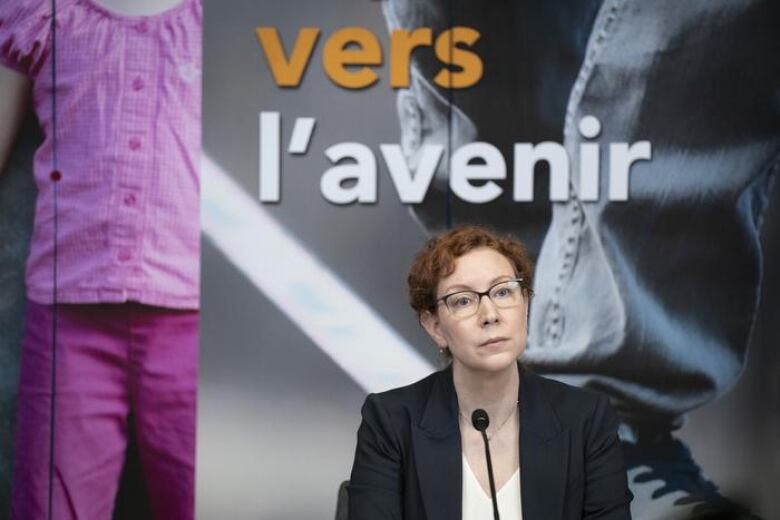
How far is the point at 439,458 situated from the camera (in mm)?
1772

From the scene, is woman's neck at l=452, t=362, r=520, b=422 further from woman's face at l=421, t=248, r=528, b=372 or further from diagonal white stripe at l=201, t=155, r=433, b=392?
diagonal white stripe at l=201, t=155, r=433, b=392

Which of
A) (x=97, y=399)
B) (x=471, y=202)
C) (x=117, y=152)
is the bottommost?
(x=97, y=399)

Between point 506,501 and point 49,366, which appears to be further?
point 49,366

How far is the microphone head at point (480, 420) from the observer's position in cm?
171

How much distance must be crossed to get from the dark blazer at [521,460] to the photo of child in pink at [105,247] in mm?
1807

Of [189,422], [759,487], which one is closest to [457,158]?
[189,422]

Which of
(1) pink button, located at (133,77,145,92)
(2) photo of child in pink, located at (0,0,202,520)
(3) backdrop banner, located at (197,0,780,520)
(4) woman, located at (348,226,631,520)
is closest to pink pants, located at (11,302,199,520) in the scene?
(2) photo of child in pink, located at (0,0,202,520)

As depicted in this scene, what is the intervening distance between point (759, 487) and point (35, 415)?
2.82 m

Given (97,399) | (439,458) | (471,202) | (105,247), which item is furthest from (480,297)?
(97,399)

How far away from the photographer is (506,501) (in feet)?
5.76

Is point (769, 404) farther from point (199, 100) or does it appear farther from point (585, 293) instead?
point (199, 100)

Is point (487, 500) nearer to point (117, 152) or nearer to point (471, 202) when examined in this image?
point (471, 202)

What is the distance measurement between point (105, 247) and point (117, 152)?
1.19ft

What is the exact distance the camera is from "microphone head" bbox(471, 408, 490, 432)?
5.59ft
